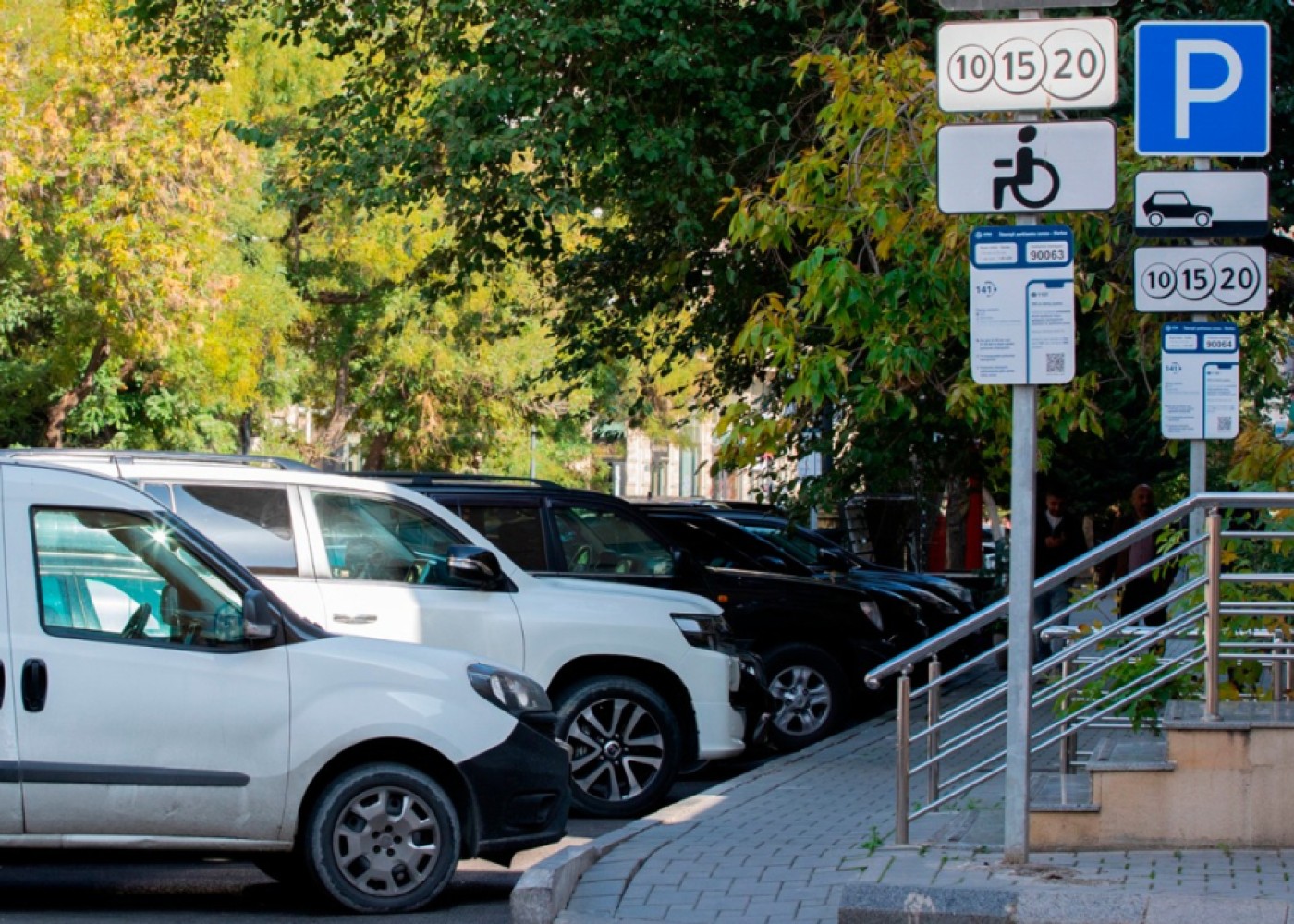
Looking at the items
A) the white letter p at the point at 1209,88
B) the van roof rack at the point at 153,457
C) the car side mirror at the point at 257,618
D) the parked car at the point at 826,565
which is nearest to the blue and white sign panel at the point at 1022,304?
the white letter p at the point at 1209,88

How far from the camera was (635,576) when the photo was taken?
12758mm

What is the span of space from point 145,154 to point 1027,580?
2441 cm

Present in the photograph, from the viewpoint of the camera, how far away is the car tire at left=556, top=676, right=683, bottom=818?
1048 cm

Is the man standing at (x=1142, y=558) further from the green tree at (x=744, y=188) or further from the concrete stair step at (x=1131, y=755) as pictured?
the concrete stair step at (x=1131, y=755)

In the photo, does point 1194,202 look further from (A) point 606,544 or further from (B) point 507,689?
(A) point 606,544

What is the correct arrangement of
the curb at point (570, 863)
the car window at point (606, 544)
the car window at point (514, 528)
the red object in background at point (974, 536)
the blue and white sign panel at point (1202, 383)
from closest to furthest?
the curb at point (570, 863)
the blue and white sign panel at point (1202, 383)
the car window at point (514, 528)
the car window at point (606, 544)
the red object in background at point (974, 536)

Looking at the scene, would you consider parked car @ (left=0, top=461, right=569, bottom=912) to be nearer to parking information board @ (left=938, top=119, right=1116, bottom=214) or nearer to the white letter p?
parking information board @ (left=938, top=119, right=1116, bottom=214)

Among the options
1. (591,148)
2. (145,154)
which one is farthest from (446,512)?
(145,154)

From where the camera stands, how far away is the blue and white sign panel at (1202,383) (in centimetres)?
961

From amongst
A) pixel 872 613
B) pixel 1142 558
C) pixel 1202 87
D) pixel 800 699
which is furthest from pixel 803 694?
pixel 1202 87

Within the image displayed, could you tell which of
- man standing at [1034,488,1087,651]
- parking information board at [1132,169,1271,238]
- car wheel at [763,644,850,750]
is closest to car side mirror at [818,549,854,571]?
man standing at [1034,488,1087,651]

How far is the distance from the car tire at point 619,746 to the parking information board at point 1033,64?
440cm

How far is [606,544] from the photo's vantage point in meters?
12.6

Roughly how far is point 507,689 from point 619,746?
8.93ft
